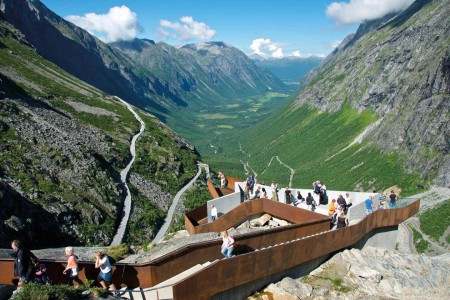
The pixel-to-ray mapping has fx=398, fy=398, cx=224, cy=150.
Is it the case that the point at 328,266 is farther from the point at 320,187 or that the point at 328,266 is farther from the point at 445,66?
the point at 445,66

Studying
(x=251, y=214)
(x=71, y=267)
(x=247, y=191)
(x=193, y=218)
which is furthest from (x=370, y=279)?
(x=247, y=191)

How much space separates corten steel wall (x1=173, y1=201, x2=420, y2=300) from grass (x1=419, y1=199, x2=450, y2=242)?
65.6 meters

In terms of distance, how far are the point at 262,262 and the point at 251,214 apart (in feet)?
33.5

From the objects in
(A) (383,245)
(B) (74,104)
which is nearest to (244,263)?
(A) (383,245)

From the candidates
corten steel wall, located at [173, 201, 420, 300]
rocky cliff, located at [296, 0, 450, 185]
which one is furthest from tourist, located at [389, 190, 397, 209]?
rocky cliff, located at [296, 0, 450, 185]

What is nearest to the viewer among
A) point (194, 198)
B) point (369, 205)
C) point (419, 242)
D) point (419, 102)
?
point (369, 205)

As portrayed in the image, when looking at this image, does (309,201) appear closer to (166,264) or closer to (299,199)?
(299,199)

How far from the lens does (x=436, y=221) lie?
278 feet

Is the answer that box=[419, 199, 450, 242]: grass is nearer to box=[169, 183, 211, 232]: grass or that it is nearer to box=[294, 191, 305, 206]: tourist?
box=[169, 183, 211, 232]: grass

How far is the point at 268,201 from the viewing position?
27891 millimetres

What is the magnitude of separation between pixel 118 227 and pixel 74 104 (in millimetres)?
68785

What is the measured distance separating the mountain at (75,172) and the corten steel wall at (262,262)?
19.2m

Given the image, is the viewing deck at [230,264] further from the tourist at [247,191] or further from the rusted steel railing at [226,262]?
the tourist at [247,191]

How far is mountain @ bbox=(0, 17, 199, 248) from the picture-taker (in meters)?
39.3
